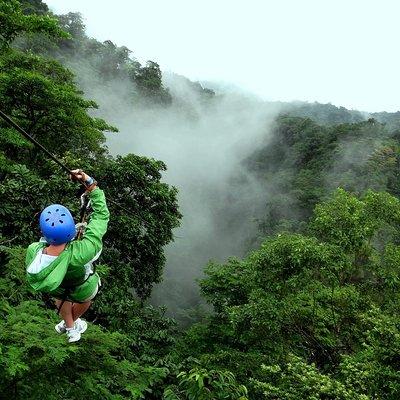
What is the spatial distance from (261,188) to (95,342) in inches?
2224

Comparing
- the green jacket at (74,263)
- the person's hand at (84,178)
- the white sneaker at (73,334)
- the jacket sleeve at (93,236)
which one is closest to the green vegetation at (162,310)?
the white sneaker at (73,334)

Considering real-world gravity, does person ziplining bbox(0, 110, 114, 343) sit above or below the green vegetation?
below

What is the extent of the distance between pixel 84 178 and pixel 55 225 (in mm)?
420

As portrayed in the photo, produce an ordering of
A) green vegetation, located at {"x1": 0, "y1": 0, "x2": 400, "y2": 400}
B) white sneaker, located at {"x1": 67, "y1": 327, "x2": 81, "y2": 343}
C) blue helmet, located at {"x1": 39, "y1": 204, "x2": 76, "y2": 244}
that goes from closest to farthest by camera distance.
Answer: blue helmet, located at {"x1": 39, "y1": 204, "x2": 76, "y2": 244}, white sneaker, located at {"x1": 67, "y1": 327, "x2": 81, "y2": 343}, green vegetation, located at {"x1": 0, "y1": 0, "x2": 400, "y2": 400}

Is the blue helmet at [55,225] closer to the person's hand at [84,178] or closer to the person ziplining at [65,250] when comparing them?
the person ziplining at [65,250]

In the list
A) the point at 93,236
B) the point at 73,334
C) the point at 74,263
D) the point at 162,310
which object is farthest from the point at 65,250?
the point at 162,310

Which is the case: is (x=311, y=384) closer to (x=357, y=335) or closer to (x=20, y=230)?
(x=357, y=335)

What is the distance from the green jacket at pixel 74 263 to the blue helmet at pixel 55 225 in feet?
0.34

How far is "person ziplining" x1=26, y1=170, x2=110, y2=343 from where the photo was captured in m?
2.99

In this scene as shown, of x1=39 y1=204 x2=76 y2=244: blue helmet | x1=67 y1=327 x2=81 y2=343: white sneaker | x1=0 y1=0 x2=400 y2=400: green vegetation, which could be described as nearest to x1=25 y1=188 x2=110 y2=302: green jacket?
x1=39 y1=204 x2=76 y2=244: blue helmet

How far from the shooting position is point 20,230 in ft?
37.3

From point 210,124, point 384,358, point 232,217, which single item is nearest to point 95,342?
point 384,358

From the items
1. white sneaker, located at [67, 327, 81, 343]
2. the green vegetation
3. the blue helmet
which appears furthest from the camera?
the green vegetation

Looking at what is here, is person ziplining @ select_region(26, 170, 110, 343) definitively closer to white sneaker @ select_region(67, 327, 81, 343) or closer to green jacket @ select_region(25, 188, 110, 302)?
green jacket @ select_region(25, 188, 110, 302)
